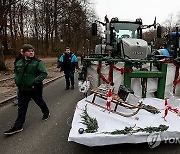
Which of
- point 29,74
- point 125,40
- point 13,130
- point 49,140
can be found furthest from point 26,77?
point 125,40

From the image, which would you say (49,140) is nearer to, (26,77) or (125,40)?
(26,77)

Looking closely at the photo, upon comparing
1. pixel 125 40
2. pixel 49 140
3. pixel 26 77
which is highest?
pixel 125 40

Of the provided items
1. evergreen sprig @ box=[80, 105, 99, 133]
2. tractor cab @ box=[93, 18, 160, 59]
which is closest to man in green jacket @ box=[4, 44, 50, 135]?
evergreen sprig @ box=[80, 105, 99, 133]

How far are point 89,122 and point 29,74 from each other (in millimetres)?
1854

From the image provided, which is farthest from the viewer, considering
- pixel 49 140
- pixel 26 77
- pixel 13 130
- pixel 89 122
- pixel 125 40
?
pixel 125 40

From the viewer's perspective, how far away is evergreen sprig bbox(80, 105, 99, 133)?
3852 mm

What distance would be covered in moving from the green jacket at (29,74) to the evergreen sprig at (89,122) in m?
1.34

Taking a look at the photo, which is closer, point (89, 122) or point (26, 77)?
point (89, 122)

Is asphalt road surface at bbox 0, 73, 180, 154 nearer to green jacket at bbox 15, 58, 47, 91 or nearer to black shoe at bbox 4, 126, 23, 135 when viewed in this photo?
black shoe at bbox 4, 126, 23, 135

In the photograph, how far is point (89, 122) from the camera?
4.07m

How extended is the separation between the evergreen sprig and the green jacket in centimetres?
134

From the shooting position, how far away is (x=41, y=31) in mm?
41219

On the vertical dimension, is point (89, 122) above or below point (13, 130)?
above

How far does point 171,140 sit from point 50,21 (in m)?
32.2
